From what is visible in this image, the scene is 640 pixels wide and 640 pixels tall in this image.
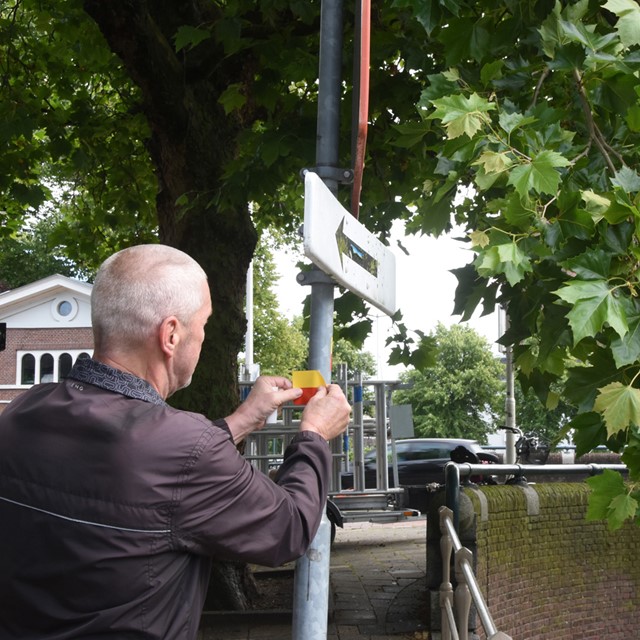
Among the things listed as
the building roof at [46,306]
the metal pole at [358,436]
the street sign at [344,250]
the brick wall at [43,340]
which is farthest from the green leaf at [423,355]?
the building roof at [46,306]

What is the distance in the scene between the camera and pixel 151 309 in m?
2.35

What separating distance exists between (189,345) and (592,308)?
129cm

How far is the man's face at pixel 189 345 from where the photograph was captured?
240cm

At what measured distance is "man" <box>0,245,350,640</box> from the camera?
2.14 meters

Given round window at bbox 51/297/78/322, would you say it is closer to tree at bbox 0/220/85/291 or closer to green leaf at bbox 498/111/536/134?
tree at bbox 0/220/85/291

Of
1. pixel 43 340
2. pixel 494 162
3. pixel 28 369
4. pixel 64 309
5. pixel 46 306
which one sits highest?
pixel 46 306

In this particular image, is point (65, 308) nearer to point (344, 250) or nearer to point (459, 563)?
point (459, 563)

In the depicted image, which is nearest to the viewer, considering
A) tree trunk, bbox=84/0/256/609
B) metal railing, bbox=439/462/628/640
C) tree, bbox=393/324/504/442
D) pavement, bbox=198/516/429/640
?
metal railing, bbox=439/462/628/640

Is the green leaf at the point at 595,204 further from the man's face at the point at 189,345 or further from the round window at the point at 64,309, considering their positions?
the round window at the point at 64,309

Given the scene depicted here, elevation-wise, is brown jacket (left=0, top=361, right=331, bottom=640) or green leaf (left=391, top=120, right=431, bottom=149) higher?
green leaf (left=391, top=120, right=431, bottom=149)

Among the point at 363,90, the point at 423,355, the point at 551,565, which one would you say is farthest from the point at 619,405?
the point at 551,565

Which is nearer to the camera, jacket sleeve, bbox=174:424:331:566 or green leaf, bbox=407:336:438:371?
jacket sleeve, bbox=174:424:331:566

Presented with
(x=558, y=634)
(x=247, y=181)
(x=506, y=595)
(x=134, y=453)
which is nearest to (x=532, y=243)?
(x=134, y=453)

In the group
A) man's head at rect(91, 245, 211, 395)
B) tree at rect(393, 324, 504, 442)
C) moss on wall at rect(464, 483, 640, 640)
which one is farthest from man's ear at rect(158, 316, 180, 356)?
tree at rect(393, 324, 504, 442)
